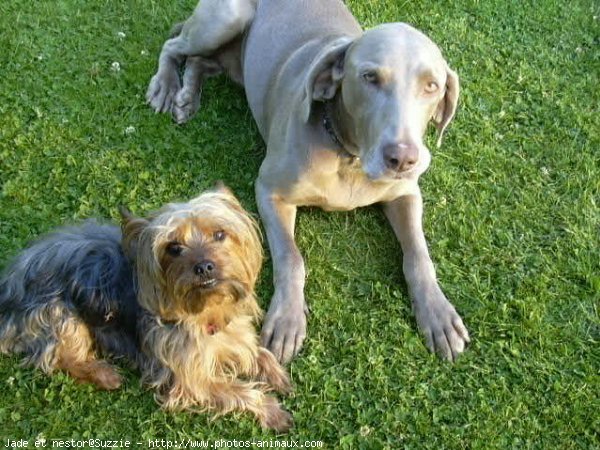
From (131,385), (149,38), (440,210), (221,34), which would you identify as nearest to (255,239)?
(131,385)

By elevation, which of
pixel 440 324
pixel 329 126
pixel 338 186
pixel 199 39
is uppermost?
pixel 329 126

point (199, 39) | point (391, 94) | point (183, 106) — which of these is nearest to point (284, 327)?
point (391, 94)

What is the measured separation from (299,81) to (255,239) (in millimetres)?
1500

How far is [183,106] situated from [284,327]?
86.0 inches

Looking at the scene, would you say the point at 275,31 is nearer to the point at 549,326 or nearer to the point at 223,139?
the point at 223,139

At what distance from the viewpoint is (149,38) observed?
6172 millimetres

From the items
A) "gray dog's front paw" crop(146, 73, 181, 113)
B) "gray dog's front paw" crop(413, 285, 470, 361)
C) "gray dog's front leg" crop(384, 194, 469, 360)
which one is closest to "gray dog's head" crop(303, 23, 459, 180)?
"gray dog's front leg" crop(384, 194, 469, 360)

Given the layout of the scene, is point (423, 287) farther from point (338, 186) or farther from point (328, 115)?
point (328, 115)

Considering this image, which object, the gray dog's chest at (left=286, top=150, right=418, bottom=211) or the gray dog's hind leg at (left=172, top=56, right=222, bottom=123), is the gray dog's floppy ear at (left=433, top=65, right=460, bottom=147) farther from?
the gray dog's hind leg at (left=172, top=56, right=222, bottom=123)

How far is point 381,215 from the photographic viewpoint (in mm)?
4938

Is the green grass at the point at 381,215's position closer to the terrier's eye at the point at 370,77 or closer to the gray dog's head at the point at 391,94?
the gray dog's head at the point at 391,94

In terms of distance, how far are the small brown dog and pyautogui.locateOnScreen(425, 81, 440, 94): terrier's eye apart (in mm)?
1216

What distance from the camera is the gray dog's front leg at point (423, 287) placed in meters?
4.18

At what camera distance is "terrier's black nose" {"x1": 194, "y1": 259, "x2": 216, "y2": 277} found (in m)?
3.21
